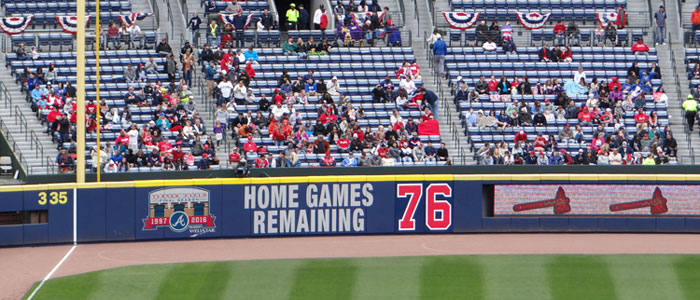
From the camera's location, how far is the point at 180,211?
2716 centimetres

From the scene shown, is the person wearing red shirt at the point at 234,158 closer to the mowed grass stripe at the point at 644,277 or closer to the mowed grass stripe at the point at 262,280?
the mowed grass stripe at the point at 262,280

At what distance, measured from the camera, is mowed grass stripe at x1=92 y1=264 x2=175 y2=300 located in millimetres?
21984

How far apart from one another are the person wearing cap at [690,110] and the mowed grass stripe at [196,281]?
53.6 feet

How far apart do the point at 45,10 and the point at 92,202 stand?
41.3 ft

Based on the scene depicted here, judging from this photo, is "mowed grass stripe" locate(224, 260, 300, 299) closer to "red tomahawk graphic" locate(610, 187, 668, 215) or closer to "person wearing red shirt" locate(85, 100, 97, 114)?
"red tomahawk graphic" locate(610, 187, 668, 215)

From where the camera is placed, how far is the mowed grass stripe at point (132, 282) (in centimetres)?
2198

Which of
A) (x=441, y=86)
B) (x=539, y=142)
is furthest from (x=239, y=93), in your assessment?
(x=539, y=142)

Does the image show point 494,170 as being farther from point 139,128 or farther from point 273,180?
point 139,128

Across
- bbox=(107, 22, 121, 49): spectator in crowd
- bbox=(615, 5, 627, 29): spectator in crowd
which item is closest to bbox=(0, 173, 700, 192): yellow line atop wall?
bbox=(107, 22, 121, 49): spectator in crowd

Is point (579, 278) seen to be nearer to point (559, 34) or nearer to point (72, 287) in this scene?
point (72, 287)

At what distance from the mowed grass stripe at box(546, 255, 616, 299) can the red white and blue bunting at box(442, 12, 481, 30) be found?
14256mm

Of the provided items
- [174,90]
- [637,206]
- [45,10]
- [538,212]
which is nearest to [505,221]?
[538,212]

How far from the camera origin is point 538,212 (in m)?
28.7

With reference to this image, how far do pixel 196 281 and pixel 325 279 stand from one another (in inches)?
95.4
